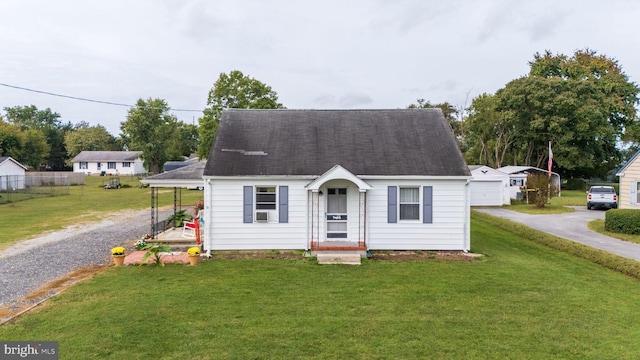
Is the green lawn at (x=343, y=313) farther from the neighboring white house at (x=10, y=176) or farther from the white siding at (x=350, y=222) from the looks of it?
the neighboring white house at (x=10, y=176)

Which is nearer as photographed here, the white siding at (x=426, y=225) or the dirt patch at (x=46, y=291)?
the dirt patch at (x=46, y=291)

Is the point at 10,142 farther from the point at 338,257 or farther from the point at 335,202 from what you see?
the point at 338,257

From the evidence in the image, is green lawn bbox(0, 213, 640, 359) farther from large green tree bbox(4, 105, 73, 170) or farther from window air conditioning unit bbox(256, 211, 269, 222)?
large green tree bbox(4, 105, 73, 170)

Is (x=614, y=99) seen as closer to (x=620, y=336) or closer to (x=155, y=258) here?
(x=620, y=336)

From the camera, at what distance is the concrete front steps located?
11.3 metres

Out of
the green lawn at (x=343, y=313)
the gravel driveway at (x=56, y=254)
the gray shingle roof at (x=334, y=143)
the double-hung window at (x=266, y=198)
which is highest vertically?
the gray shingle roof at (x=334, y=143)

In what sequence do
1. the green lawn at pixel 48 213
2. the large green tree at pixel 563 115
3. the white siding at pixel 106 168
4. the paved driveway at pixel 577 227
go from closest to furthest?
the paved driveway at pixel 577 227 → the green lawn at pixel 48 213 → the large green tree at pixel 563 115 → the white siding at pixel 106 168

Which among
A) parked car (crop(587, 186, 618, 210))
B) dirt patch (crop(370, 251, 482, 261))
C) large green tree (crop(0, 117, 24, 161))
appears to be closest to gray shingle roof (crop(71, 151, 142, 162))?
large green tree (crop(0, 117, 24, 161))

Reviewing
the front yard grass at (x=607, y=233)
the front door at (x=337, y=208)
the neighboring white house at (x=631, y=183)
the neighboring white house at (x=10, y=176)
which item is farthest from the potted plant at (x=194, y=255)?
the neighboring white house at (x=10, y=176)

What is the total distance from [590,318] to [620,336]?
0.77 m

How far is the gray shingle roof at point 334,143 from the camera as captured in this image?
42.0ft

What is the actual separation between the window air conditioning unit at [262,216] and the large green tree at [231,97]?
26.1 meters

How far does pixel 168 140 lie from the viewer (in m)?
60.8

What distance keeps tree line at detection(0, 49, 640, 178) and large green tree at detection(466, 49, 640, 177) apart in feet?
0.34
